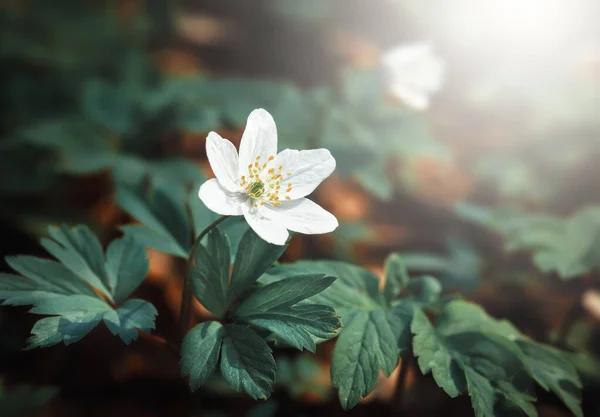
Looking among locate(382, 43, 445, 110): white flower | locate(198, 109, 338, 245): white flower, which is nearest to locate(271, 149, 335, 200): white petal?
locate(198, 109, 338, 245): white flower

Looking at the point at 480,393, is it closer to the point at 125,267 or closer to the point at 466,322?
the point at 466,322

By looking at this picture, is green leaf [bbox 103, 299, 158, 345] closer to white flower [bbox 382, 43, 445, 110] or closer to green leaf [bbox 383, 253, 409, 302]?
green leaf [bbox 383, 253, 409, 302]

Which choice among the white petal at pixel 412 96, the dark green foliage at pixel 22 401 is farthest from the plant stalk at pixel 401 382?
the white petal at pixel 412 96

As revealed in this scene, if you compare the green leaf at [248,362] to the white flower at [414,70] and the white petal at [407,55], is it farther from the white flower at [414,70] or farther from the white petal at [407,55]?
the white petal at [407,55]

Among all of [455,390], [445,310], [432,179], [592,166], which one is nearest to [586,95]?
[592,166]

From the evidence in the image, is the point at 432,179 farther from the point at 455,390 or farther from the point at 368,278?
the point at 455,390
